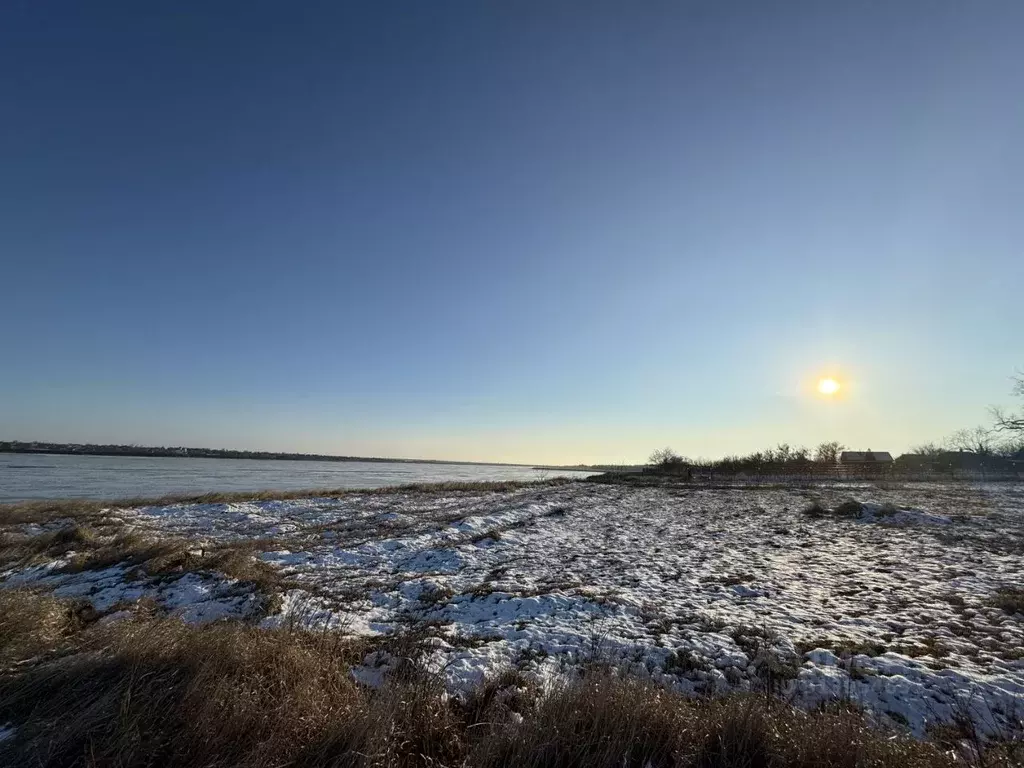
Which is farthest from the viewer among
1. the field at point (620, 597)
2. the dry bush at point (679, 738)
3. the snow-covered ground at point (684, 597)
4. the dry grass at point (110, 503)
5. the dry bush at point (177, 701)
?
the dry grass at point (110, 503)

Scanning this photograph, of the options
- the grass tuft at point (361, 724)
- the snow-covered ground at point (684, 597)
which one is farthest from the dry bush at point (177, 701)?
the snow-covered ground at point (684, 597)

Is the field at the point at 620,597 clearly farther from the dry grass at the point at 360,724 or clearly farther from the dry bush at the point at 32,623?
the dry grass at the point at 360,724

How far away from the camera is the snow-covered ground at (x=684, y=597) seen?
6059 mm

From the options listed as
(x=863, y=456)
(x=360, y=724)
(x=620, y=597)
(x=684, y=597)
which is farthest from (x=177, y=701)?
(x=863, y=456)

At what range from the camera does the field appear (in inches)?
230

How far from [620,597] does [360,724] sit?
6.73 m

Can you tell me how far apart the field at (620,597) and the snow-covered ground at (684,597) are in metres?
0.05

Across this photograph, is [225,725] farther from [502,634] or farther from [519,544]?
[519,544]

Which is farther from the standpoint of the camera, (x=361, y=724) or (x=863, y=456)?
(x=863, y=456)

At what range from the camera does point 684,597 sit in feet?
31.9

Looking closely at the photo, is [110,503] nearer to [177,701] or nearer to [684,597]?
[177,701]

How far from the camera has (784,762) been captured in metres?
3.59

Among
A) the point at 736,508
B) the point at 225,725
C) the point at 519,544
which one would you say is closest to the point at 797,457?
the point at 736,508

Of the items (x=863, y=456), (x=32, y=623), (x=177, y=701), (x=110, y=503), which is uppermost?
(x=863, y=456)
